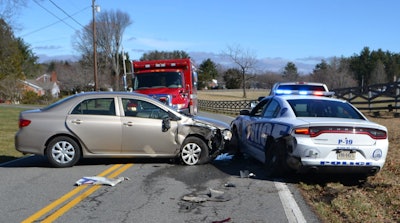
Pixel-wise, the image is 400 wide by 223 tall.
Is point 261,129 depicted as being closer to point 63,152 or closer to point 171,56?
point 63,152

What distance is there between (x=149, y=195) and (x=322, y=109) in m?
3.63

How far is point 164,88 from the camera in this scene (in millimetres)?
17594

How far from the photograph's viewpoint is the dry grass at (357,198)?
620 centimetres

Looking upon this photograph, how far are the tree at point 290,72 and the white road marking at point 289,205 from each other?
91616 mm

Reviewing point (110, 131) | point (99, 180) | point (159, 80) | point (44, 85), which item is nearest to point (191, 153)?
point (110, 131)

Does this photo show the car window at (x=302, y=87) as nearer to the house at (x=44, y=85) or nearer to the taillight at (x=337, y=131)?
the taillight at (x=337, y=131)

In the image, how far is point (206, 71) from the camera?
114 metres

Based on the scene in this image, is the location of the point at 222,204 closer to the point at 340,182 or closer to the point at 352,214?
the point at 352,214

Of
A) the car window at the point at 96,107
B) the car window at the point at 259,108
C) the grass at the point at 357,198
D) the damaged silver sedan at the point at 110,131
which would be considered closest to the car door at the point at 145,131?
the damaged silver sedan at the point at 110,131

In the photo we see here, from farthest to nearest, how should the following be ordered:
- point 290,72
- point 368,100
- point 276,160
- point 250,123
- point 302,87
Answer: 1. point 290,72
2. point 368,100
3. point 302,87
4. point 250,123
5. point 276,160

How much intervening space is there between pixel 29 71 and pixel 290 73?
56.9 m

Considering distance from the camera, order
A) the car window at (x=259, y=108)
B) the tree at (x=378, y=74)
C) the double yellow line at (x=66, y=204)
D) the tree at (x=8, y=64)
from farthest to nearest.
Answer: the tree at (x=378, y=74) → the tree at (x=8, y=64) → the car window at (x=259, y=108) → the double yellow line at (x=66, y=204)

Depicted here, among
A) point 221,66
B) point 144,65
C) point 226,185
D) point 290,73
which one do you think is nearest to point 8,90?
point 144,65

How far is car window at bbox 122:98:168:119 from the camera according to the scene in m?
9.88
